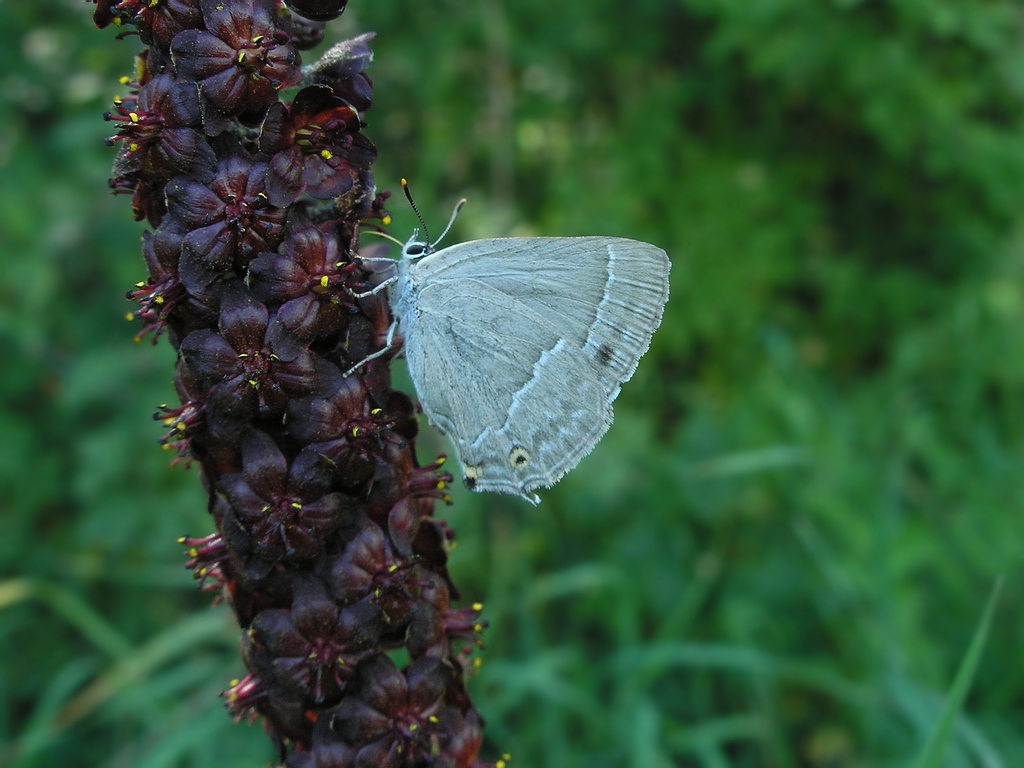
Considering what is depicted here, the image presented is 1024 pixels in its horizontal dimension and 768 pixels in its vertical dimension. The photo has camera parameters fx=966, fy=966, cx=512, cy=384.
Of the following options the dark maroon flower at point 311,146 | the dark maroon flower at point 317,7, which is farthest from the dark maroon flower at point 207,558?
the dark maroon flower at point 317,7

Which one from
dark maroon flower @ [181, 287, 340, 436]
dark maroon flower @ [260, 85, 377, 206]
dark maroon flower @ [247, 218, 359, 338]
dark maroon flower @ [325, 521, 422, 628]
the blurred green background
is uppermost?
dark maroon flower @ [260, 85, 377, 206]

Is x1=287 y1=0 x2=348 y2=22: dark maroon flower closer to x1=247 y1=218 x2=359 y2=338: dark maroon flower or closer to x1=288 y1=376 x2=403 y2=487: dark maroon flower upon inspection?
x1=247 y1=218 x2=359 y2=338: dark maroon flower

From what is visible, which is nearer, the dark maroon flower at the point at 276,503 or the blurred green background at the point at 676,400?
the dark maroon flower at the point at 276,503

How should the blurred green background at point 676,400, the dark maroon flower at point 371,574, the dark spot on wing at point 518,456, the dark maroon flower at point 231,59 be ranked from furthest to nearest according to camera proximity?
1. the blurred green background at point 676,400
2. the dark spot on wing at point 518,456
3. the dark maroon flower at point 371,574
4. the dark maroon flower at point 231,59

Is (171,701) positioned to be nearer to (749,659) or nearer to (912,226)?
(749,659)

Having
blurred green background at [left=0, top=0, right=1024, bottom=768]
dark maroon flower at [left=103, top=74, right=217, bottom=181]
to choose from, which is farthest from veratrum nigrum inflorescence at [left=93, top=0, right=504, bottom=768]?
blurred green background at [left=0, top=0, right=1024, bottom=768]

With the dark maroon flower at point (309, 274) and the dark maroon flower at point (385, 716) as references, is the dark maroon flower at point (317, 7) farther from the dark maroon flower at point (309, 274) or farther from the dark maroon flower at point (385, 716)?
the dark maroon flower at point (385, 716)

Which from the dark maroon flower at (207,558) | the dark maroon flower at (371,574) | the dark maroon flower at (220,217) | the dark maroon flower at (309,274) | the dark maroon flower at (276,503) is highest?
the dark maroon flower at (220,217)

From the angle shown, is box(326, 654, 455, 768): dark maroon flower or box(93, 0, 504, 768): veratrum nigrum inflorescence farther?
box(326, 654, 455, 768): dark maroon flower

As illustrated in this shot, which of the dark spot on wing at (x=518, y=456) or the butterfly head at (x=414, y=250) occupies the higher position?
the butterfly head at (x=414, y=250)
